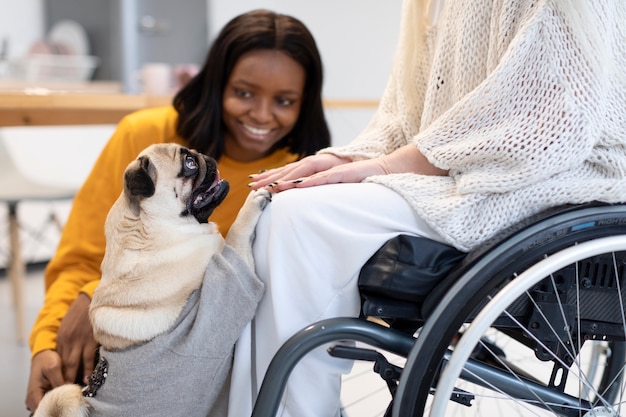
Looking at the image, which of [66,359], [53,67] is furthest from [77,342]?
[53,67]

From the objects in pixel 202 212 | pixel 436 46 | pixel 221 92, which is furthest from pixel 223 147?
pixel 436 46

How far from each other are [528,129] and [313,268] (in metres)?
0.32

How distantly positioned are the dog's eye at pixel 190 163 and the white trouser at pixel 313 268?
188mm

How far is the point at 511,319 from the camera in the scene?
85 cm

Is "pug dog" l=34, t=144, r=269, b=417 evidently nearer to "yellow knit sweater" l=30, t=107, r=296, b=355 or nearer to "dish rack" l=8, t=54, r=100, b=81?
"yellow knit sweater" l=30, t=107, r=296, b=355

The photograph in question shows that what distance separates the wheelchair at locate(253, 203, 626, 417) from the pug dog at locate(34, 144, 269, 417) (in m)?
0.11

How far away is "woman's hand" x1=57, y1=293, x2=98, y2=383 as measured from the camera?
1.05m

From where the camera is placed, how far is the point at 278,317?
2.65 ft

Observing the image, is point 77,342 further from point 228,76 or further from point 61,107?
point 61,107

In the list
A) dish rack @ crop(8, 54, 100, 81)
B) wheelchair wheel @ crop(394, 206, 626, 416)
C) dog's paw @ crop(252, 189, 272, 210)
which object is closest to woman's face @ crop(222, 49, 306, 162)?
dog's paw @ crop(252, 189, 272, 210)

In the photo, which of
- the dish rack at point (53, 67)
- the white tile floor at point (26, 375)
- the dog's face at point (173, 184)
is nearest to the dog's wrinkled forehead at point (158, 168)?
the dog's face at point (173, 184)

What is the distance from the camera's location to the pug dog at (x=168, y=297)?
0.82m

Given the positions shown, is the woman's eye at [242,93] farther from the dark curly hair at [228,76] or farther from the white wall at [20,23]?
the white wall at [20,23]

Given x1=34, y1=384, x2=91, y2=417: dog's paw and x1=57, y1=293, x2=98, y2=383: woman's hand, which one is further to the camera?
x1=57, y1=293, x2=98, y2=383: woman's hand
